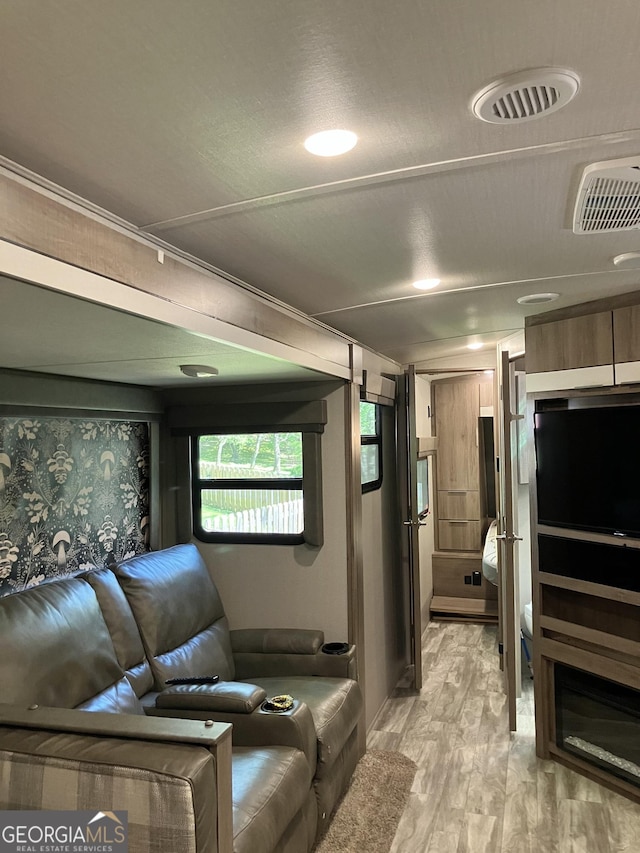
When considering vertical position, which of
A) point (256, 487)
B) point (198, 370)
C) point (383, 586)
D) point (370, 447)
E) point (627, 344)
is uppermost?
point (627, 344)

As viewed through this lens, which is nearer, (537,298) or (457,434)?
(537,298)

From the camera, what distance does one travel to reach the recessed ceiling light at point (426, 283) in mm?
2432

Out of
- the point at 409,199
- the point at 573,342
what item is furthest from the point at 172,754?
the point at 573,342

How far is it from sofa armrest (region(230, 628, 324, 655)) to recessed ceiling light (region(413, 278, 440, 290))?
1.82 m

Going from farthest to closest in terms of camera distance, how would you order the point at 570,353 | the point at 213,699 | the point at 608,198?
1. the point at 570,353
2. the point at 213,699
3. the point at 608,198

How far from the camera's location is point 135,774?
5.08ft

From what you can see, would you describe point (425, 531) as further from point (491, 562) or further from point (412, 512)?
point (412, 512)

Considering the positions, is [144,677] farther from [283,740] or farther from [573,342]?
[573,342]

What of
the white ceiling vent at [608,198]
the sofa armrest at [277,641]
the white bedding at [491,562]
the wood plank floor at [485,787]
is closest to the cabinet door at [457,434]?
the white bedding at [491,562]

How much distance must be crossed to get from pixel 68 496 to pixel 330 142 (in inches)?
87.5

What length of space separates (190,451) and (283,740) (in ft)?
5.66

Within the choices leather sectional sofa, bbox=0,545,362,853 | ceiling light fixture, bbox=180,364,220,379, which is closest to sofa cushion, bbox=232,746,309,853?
leather sectional sofa, bbox=0,545,362,853

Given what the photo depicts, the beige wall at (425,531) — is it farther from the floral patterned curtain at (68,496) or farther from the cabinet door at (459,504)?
the floral patterned curtain at (68,496)

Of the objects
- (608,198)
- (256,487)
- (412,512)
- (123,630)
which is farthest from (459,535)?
(608,198)
